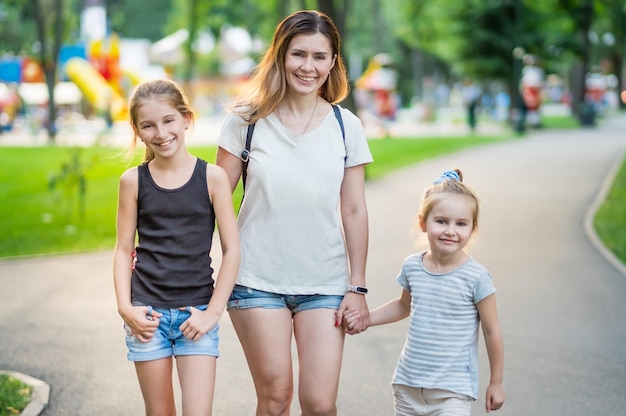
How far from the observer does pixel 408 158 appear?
81.7 ft

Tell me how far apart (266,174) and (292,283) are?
1.44ft

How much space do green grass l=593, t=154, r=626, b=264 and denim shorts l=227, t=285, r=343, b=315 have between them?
286 inches

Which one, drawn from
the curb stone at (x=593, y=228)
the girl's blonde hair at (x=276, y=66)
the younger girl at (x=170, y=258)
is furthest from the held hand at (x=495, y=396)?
the curb stone at (x=593, y=228)

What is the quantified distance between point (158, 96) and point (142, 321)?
838 millimetres

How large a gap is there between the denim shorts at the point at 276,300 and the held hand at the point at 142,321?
367 millimetres

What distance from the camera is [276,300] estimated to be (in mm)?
3916

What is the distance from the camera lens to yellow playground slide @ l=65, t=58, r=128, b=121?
4559cm

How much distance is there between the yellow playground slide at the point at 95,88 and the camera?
45.6m

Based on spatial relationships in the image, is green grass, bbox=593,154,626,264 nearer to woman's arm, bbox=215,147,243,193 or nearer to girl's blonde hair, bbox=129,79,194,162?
woman's arm, bbox=215,147,243,193

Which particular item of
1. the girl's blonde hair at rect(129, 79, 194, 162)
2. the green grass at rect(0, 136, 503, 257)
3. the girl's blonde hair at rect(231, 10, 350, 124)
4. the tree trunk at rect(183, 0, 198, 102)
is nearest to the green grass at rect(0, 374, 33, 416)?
the green grass at rect(0, 136, 503, 257)

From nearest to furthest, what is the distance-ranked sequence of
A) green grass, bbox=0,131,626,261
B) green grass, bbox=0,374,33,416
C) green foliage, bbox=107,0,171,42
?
green grass, bbox=0,374,33,416 < green grass, bbox=0,131,626,261 < green foliage, bbox=107,0,171,42

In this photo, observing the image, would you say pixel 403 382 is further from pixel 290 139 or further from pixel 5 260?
pixel 5 260

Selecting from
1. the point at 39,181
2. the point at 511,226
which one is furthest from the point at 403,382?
the point at 39,181

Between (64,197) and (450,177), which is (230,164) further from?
(64,197)
